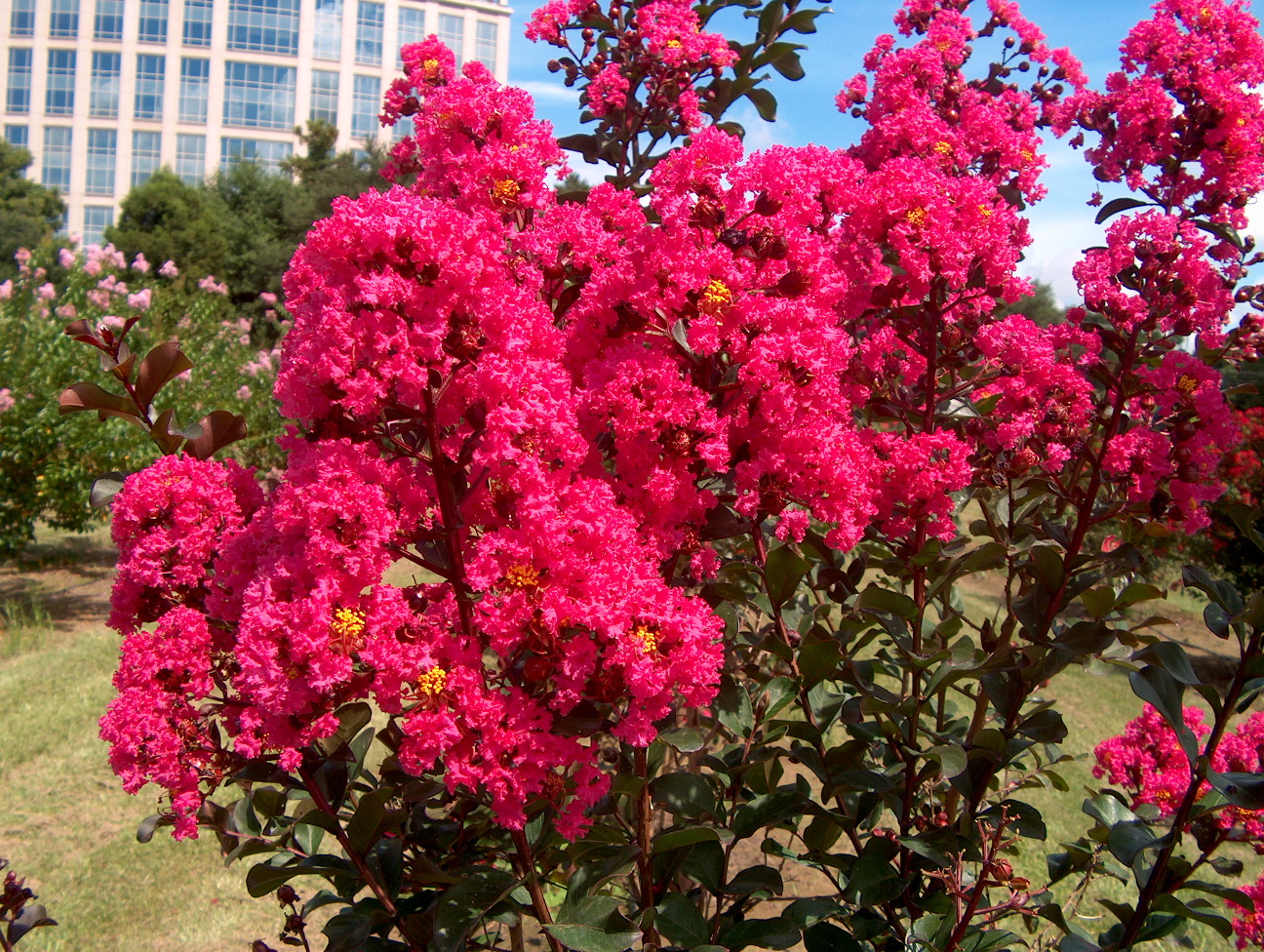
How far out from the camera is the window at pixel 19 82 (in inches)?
1464

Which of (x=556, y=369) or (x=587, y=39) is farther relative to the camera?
(x=587, y=39)

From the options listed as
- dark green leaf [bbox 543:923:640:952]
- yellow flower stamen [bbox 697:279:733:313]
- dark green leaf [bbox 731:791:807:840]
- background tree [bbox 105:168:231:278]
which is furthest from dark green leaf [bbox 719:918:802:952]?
background tree [bbox 105:168:231:278]

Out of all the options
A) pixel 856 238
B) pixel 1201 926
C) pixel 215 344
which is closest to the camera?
pixel 856 238

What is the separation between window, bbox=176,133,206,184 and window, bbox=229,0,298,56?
4.31 metres

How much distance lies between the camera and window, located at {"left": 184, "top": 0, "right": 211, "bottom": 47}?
37469 millimetres

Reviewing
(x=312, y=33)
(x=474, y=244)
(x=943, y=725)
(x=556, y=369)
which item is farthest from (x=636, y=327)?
(x=312, y=33)

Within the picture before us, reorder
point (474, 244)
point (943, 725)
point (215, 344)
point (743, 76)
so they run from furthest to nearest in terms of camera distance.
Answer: point (215, 344)
point (743, 76)
point (943, 725)
point (474, 244)

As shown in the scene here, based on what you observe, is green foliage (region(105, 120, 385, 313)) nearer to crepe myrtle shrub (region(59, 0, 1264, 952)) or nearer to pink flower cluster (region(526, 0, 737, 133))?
pink flower cluster (region(526, 0, 737, 133))

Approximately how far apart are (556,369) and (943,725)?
51.0 inches

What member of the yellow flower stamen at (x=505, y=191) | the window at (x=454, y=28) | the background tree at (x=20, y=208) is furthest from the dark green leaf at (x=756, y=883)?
the window at (x=454, y=28)

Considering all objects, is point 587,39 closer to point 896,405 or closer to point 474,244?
point 896,405

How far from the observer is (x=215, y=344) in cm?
1059

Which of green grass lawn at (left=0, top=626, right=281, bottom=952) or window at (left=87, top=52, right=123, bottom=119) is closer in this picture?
green grass lawn at (left=0, top=626, right=281, bottom=952)

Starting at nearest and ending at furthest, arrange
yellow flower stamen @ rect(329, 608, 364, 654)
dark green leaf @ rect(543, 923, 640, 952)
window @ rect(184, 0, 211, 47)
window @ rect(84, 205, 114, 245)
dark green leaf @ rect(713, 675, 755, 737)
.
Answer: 1. yellow flower stamen @ rect(329, 608, 364, 654)
2. dark green leaf @ rect(543, 923, 640, 952)
3. dark green leaf @ rect(713, 675, 755, 737)
4. window @ rect(84, 205, 114, 245)
5. window @ rect(184, 0, 211, 47)
